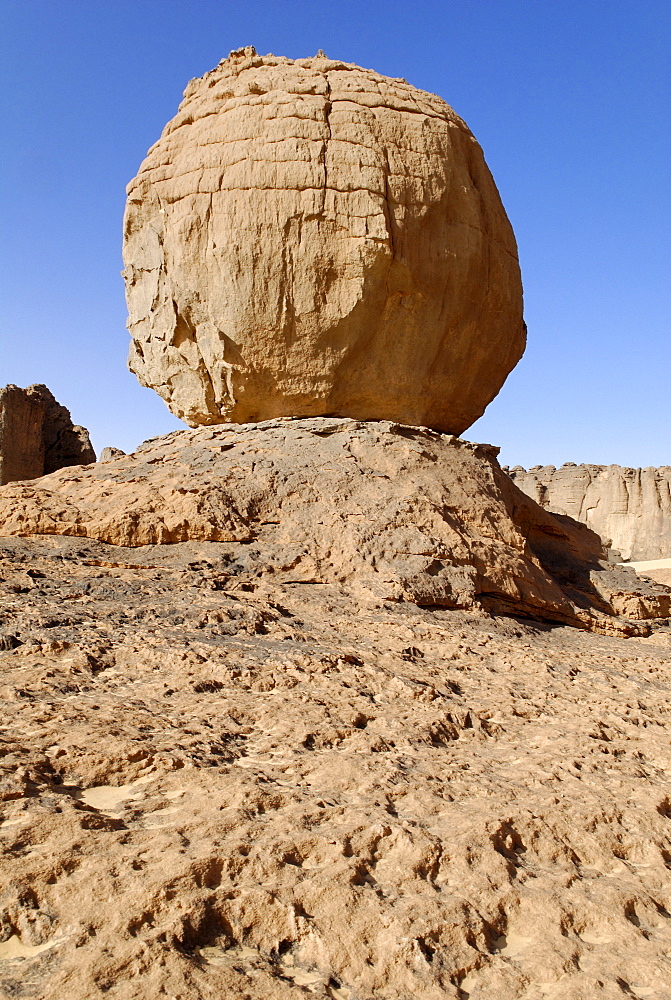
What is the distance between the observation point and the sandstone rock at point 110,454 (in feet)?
19.3

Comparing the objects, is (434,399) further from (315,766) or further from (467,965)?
(467,965)

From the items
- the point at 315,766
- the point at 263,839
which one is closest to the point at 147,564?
the point at 315,766

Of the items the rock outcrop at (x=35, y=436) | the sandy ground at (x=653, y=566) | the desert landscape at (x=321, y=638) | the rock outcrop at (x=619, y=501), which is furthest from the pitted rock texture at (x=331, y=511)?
the rock outcrop at (x=619, y=501)

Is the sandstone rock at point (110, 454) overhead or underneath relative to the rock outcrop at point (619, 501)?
underneath

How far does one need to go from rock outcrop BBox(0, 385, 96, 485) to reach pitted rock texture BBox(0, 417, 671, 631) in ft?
25.3

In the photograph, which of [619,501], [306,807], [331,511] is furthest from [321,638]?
[619,501]

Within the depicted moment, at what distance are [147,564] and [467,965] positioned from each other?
307cm

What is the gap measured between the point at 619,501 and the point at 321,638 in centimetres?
2588

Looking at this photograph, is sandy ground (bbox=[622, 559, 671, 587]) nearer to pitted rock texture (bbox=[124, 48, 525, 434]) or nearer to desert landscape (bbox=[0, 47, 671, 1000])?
desert landscape (bbox=[0, 47, 671, 1000])

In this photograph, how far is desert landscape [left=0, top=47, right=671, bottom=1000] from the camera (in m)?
1.78

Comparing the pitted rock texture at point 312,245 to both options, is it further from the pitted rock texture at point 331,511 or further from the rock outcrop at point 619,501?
the rock outcrop at point 619,501

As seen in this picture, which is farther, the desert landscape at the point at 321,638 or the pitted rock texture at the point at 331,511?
the pitted rock texture at the point at 331,511

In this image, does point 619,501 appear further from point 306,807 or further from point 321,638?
point 306,807

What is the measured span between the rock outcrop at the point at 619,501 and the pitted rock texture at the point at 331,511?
22151 mm
